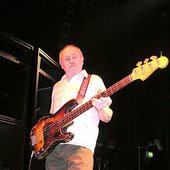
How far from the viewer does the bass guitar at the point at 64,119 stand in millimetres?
2867

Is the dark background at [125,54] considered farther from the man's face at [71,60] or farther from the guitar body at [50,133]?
the guitar body at [50,133]

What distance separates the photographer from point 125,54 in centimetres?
724

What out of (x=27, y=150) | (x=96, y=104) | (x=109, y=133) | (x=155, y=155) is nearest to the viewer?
(x=96, y=104)

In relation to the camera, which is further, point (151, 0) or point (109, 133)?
point (109, 133)

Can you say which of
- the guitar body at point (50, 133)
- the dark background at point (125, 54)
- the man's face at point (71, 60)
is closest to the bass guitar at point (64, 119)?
the guitar body at point (50, 133)

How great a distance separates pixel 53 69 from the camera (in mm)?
5281

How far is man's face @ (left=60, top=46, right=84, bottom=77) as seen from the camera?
3.18 meters

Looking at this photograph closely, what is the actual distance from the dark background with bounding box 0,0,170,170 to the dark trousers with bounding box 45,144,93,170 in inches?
115

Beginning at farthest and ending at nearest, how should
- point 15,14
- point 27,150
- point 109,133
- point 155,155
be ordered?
point 155,155, point 109,133, point 15,14, point 27,150

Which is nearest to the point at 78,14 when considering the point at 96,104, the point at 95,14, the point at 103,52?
the point at 95,14

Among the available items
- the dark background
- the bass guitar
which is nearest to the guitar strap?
the bass guitar

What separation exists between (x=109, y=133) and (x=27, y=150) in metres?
3.25

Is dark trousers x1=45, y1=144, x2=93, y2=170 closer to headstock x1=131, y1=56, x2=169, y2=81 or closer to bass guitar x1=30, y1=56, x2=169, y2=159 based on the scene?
bass guitar x1=30, y1=56, x2=169, y2=159

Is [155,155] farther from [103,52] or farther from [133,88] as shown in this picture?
[103,52]
